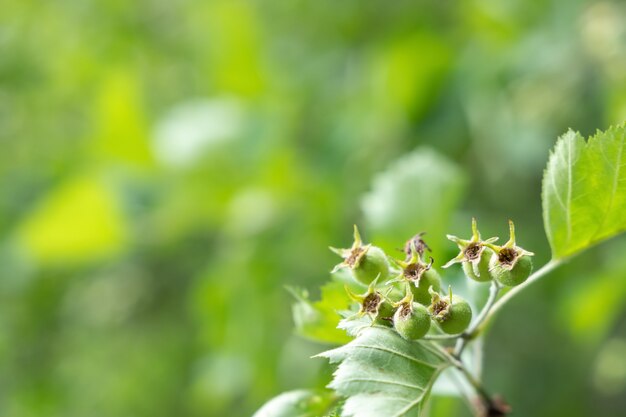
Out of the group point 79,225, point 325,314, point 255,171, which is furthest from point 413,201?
point 79,225

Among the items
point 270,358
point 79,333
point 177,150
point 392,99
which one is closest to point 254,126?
point 177,150

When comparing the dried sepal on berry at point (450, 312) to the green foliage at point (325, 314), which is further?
the green foliage at point (325, 314)

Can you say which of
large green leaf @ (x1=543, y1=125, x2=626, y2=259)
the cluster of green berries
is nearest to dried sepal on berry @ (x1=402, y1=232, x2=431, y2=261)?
the cluster of green berries

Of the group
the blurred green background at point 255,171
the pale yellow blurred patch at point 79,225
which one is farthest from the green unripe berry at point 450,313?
the pale yellow blurred patch at point 79,225

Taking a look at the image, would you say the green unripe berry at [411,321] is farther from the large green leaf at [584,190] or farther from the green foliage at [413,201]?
the green foliage at [413,201]

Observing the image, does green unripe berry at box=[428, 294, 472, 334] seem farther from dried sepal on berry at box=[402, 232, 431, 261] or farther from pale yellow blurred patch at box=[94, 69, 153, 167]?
pale yellow blurred patch at box=[94, 69, 153, 167]

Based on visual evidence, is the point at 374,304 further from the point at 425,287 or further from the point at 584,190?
the point at 584,190
